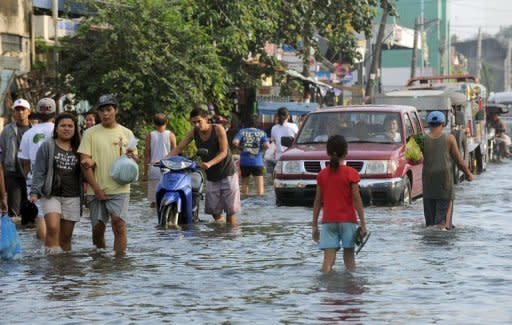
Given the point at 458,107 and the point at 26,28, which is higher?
the point at 26,28

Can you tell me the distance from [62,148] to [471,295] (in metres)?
4.55

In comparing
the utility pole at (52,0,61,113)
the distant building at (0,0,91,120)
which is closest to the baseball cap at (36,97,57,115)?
the distant building at (0,0,91,120)

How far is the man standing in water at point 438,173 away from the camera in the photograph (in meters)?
15.5

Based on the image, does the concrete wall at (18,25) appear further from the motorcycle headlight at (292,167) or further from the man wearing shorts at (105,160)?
the man wearing shorts at (105,160)

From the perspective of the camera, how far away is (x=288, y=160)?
20.3 m

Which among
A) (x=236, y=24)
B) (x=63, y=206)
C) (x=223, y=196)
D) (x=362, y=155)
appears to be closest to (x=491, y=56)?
(x=236, y=24)

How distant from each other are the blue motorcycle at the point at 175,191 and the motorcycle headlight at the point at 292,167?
3263 mm

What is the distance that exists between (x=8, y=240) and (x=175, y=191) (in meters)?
4.04

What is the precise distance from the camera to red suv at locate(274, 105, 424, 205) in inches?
781

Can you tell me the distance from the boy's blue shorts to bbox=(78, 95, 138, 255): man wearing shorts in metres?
2.35

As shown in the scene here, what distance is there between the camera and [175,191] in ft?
55.3

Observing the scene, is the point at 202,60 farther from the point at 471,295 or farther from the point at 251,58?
the point at 471,295

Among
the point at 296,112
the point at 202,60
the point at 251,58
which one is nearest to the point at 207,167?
the point at 202,60

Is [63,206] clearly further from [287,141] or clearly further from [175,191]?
[287,141]
